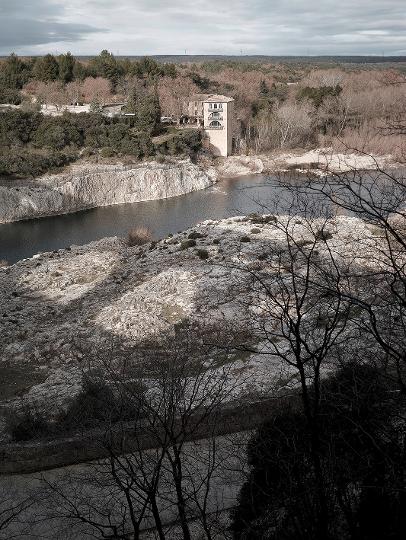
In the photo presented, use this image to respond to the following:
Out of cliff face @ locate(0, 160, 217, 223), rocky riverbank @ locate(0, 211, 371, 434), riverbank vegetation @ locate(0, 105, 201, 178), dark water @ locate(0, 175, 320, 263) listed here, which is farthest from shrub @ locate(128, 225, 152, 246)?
riverbank vegetation @ locate(0, 105, 201, 178)

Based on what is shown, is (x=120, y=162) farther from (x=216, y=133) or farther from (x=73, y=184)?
(x=216, y=133)

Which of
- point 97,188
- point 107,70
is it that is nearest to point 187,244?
point 97,188

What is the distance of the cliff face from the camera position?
32375mm

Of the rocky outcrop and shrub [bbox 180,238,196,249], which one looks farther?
the rocky outcrop

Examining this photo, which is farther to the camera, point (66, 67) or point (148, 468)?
point (66, 67)

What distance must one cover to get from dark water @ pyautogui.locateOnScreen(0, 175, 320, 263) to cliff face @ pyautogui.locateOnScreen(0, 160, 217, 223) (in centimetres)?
77

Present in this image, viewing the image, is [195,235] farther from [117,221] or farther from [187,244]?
[117,221]

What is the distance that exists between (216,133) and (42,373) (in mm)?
Result: 37003

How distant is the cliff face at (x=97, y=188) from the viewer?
32.4 meters

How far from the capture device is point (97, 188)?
3569 centimetres

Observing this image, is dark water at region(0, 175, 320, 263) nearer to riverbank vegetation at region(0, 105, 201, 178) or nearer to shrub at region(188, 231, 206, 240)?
shrub at region(188, 231, 206, 240)

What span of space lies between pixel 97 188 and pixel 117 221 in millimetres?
5059

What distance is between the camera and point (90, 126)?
40.0 meters

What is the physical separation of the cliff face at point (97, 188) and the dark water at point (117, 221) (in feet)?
2.53
